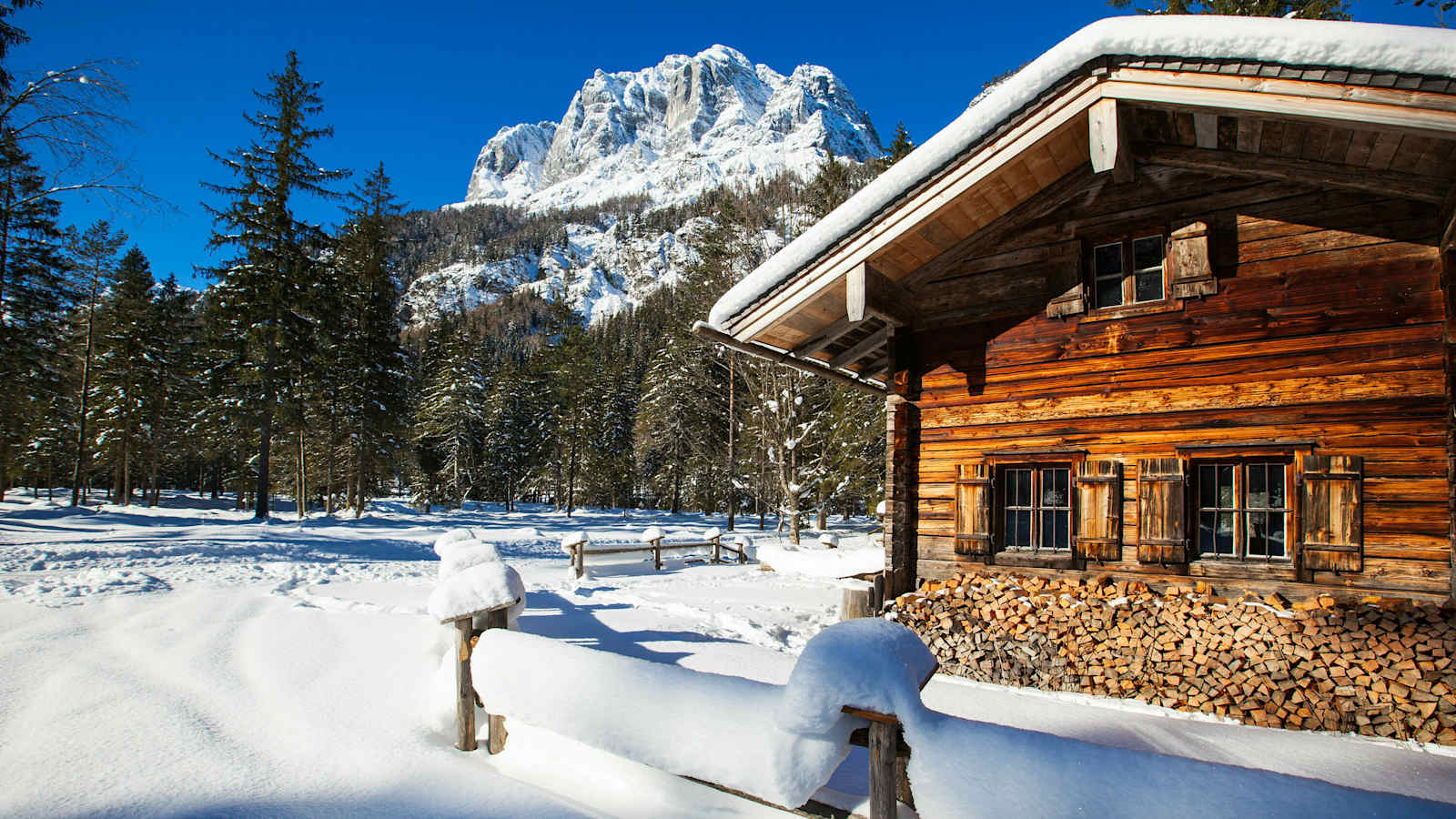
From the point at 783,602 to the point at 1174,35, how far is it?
9233 millimetres

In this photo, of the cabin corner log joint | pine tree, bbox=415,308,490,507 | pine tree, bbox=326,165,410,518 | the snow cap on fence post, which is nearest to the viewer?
the snow cap on fence post

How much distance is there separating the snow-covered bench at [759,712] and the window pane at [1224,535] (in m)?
Answer: 5.27

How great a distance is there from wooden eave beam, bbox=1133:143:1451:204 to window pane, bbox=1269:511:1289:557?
10.0 feet

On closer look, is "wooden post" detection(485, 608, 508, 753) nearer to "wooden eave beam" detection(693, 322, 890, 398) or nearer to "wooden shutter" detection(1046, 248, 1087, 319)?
"wooden eave beam" detection(693, 322, 890, 398)

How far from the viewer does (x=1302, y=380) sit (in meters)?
6.25

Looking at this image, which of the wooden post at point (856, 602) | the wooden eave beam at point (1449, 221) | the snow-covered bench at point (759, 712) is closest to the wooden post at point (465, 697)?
the snow-covered bench at point (759, 712)

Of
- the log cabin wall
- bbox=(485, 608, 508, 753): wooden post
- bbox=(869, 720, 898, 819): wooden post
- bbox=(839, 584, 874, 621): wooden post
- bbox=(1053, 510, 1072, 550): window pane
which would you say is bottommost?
bbox=(485, 608, 508, 753): wooden post

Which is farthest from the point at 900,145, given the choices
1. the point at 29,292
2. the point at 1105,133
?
the point at 29,292

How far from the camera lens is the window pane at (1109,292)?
24.0 ft

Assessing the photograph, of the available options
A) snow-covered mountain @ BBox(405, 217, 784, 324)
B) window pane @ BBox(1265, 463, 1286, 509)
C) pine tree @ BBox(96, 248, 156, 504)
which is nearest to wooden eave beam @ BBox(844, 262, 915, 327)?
window pane @ BBox(1265, 463, 1286, 509)

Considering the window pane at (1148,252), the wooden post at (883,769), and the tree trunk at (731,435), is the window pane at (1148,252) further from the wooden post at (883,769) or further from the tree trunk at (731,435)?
the tree trunk at (731,435)

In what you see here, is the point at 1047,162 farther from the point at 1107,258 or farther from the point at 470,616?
the point at 470,616

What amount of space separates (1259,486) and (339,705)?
8.69m

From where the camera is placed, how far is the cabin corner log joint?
5.76m
